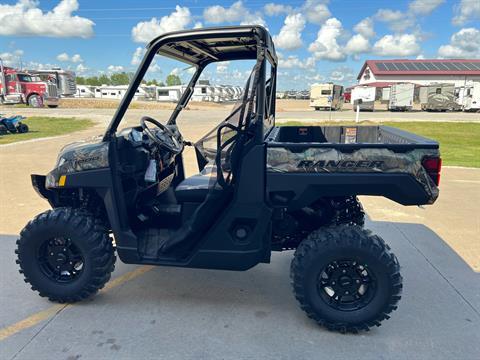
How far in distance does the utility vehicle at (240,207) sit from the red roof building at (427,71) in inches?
1843

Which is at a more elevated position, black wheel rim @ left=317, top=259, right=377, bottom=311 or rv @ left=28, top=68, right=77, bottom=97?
rv @ left=28, top=68, right=77, bottom=97

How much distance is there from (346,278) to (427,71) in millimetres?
50218

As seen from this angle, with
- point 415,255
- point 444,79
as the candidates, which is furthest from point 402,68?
point 415,255

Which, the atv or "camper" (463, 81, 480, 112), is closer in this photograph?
the atv

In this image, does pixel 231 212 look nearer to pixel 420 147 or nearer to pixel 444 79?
pixel 420 147

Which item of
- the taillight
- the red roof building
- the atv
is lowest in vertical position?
the atv

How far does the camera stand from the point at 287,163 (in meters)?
2.67

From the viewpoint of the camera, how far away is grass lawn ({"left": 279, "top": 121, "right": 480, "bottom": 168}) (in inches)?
387

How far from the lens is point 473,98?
30.4 meters

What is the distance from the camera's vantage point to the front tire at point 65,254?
115 inches

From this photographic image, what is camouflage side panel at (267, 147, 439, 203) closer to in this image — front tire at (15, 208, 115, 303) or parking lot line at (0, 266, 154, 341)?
front tire at (15, 208, 115, 303)

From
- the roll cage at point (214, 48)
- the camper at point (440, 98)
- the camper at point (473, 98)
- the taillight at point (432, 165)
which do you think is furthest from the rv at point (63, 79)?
the taillight at point (432, 165)

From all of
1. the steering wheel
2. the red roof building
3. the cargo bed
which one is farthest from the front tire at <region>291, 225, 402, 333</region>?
the red roof building

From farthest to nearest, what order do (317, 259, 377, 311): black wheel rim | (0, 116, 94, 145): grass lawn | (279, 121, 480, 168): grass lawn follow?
(0, 116, 94, 145): grass lawn → (279, 121, 480, 168): grass lawn → (317, 259, 377, 311): black wheel rim
